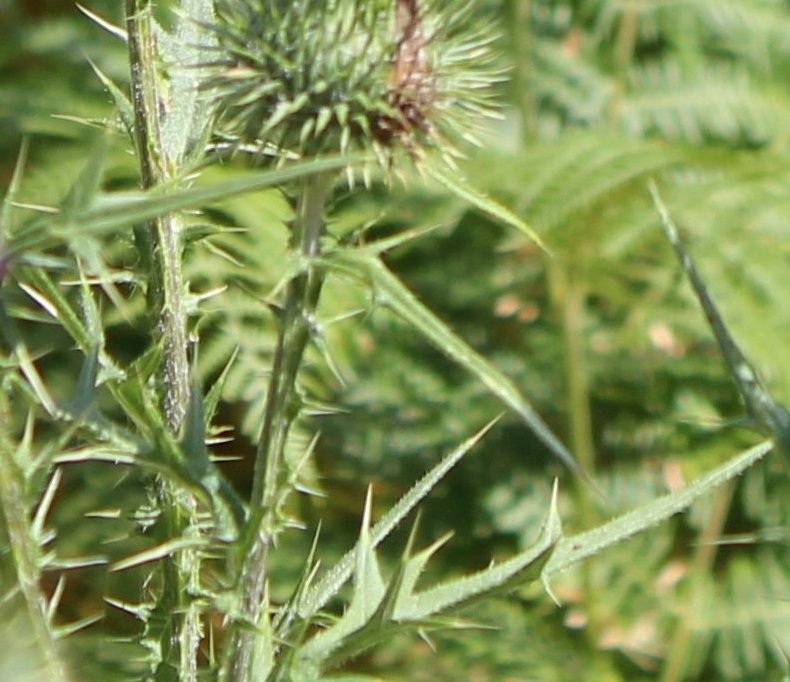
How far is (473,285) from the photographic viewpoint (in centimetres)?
246

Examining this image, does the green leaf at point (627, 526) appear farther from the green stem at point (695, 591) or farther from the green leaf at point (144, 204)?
the green stem at point (695, 591)

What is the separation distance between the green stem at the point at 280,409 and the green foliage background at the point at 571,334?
1.06 metres

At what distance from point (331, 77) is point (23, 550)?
1.34 feet

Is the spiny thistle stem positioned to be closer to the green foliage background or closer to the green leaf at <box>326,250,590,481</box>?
the green leaf at <box>326,250,590,481</box>

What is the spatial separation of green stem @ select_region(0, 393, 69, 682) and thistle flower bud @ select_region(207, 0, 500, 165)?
0.29m

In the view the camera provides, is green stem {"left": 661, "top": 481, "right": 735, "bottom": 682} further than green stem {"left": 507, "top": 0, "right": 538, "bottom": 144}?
No

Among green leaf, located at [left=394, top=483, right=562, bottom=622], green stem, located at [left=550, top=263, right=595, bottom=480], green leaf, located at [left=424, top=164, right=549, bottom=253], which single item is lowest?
green stem, located at [left=550, top=263, right=595, bottom=480]

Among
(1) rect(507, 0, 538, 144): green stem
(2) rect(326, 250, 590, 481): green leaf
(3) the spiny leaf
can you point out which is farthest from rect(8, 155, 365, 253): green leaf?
(1) rect(507, 0, 538, 144): green stem

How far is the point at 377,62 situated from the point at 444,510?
1551mm

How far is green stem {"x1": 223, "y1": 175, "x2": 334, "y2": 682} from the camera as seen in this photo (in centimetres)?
97

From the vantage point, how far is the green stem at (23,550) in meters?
0.89

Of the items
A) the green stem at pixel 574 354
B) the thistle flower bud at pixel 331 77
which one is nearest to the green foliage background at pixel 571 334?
the green stem at pixel 574 354

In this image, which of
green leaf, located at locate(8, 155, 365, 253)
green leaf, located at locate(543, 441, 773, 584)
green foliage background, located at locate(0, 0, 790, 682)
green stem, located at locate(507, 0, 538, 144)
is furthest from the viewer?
green stem, located at locate(507, 0, 538, 144)

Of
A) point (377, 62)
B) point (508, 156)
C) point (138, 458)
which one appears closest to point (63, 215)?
point (138, 458)
